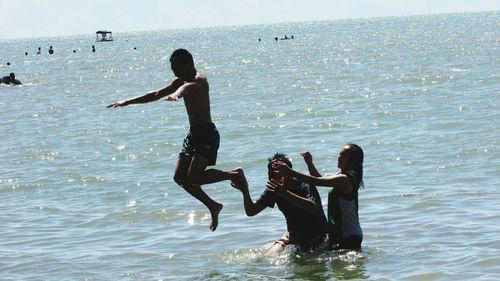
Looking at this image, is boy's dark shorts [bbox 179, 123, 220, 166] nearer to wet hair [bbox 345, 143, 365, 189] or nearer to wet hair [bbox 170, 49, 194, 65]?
wet hair [bbox 170, 49, 194, 65]

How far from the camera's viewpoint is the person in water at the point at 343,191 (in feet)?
33.2

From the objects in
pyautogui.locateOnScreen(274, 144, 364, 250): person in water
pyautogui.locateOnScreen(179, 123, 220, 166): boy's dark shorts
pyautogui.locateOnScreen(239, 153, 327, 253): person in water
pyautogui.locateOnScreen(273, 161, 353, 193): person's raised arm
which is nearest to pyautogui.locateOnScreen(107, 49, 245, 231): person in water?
pyautogui.locateOnScreen(179, 123, 220, 166): boy's dark shorts

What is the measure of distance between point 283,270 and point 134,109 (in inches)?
1112

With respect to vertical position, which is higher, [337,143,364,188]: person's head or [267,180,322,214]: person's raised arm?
[337,143,364,188]: person's head

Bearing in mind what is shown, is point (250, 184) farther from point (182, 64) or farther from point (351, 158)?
point (182, 64)

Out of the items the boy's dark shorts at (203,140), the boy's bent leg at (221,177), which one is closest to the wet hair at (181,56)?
the boy's dark shorts at (203,140)

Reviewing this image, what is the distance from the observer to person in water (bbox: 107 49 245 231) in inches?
392

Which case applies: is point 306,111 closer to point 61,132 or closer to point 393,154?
point 61,132

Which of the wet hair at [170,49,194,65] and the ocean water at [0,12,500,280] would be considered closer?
the wet hair at [170,49,194,65]

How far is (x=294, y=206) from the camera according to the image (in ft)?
36.3

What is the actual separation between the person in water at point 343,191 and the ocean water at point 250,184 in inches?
10.2

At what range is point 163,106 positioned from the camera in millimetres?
40031

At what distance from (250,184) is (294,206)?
7694mm

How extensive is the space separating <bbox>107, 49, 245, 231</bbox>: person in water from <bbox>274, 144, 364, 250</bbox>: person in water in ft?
2.56
